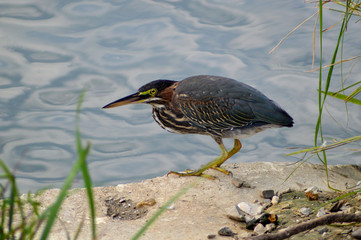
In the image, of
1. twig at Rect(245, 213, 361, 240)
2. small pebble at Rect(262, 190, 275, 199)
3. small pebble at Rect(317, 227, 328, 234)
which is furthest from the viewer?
small pebble at Rect(262, 190, 275, 199)

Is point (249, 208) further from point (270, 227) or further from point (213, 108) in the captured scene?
point (213, 108)

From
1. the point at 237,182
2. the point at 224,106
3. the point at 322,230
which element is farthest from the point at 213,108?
the point at 322,230

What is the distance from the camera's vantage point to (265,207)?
13.4 ft

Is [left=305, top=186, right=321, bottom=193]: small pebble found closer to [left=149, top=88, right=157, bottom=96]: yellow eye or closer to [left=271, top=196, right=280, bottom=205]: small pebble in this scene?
[left=271, top=196, right=280, bottom=205]: small pebble

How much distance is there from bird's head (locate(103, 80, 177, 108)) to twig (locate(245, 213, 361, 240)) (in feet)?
7.83

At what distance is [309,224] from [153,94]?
2523mm

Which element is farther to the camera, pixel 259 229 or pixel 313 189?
pixel 313 189

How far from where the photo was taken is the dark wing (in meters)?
4.77

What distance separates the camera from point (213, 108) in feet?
16.1

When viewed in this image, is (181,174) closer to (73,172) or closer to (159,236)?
(159,236)

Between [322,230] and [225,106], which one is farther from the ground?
[225,106]

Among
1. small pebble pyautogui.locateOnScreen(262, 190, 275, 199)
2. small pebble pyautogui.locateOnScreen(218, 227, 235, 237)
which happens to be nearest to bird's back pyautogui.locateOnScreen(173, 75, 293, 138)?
small pebble pyautogui.locateOnScreen(262, 190, 275, 199)

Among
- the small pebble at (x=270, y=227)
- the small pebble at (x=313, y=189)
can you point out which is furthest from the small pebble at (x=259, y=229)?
the small pebble at (x=313, y=189)

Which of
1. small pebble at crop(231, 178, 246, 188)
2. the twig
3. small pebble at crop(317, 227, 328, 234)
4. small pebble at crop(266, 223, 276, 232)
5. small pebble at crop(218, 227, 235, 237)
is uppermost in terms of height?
the twig
